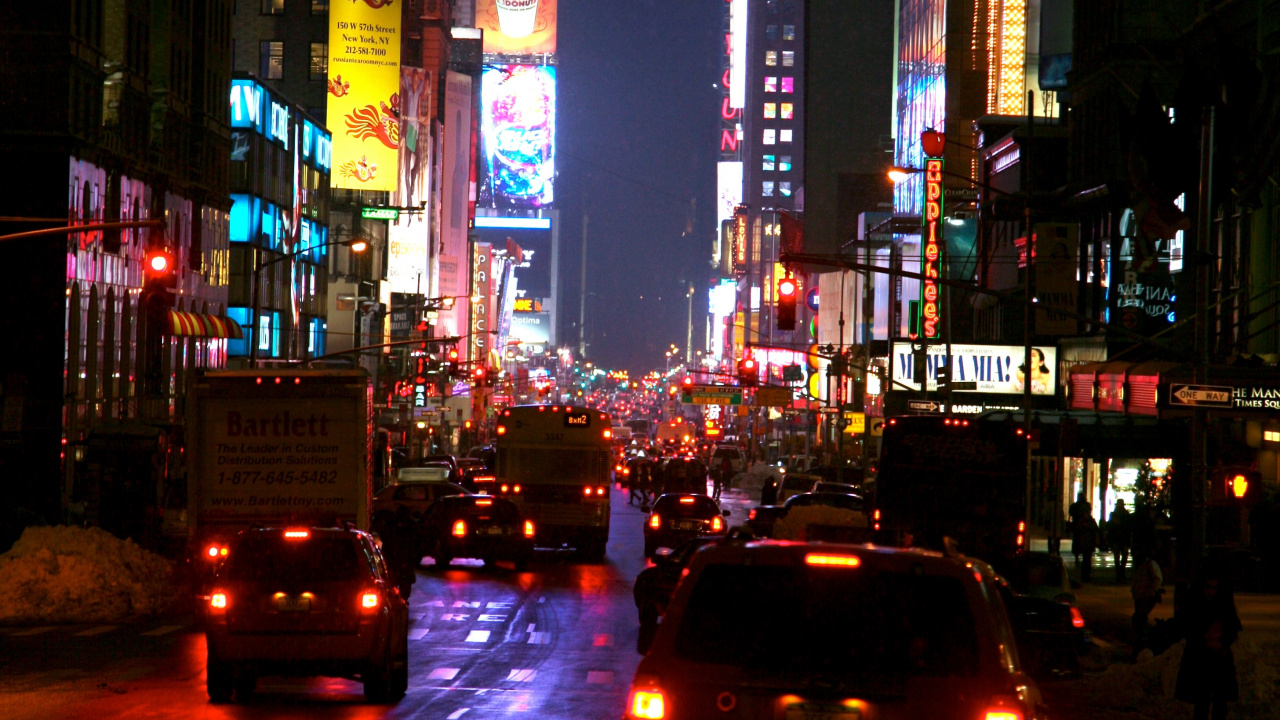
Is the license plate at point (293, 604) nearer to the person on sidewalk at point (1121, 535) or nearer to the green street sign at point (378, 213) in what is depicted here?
the person on sidewalk at point (1121, 535)

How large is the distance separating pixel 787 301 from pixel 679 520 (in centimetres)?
608

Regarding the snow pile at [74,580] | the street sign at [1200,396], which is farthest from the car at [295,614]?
the street sign at [1200,396]

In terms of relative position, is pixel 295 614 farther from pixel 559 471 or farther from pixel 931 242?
pixel 931 242

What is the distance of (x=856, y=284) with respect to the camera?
8656cm

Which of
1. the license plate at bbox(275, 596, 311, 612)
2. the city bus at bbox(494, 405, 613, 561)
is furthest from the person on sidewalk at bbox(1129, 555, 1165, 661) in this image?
the city bus at bbox(494, 405, 613, 561)

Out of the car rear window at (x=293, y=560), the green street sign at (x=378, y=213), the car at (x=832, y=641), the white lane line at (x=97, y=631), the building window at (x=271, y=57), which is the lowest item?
the white lane line at (x=97, y=631)

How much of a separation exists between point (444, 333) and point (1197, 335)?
112m

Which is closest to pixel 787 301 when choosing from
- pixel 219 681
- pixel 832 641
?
pixel 219 681

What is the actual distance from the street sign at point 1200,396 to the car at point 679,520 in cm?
1443

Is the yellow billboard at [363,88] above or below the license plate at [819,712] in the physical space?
above

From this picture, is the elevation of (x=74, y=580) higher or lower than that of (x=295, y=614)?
lower

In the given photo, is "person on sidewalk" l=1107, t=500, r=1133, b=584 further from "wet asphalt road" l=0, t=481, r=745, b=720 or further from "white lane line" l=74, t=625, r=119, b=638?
"white lane line" l=74, t=625, r=119, b=638

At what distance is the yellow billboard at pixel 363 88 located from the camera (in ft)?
276

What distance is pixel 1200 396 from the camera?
19.2m
